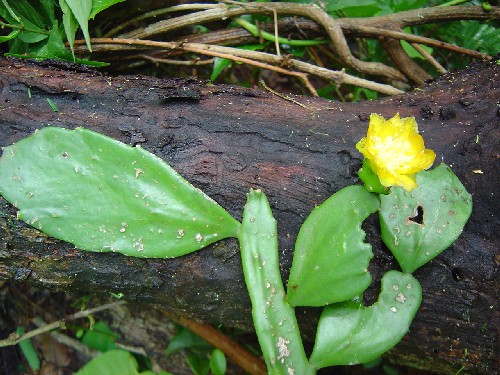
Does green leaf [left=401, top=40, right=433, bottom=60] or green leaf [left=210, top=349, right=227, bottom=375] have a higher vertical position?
green leaf [left=401, top=40, right=433, bottom=60]

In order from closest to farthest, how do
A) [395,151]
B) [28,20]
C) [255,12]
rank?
1. [395,151]
2. [28,20]
3. [255,12]

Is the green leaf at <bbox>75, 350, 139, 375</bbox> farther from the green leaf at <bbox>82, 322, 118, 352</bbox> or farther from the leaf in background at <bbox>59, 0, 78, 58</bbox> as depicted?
the leaf in background at <bbox>59, 0, 78, 58</bbox>

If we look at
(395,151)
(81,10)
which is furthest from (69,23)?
(395,151)

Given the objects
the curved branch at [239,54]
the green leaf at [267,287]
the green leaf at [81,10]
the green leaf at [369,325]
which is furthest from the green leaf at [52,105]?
the green leaf at [369,325]

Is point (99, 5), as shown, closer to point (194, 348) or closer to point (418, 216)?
point (418, 216)

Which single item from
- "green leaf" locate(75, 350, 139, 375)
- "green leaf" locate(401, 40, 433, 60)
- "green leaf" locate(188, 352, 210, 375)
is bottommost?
"green leaf" locate(188, 352, 210, 375)

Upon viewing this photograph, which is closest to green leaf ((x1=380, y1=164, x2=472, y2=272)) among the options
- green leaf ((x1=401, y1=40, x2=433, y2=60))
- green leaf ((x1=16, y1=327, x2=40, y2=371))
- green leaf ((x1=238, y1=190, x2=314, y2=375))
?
green leaf ((x1=238, y1=190, x2=314, y2=375))
